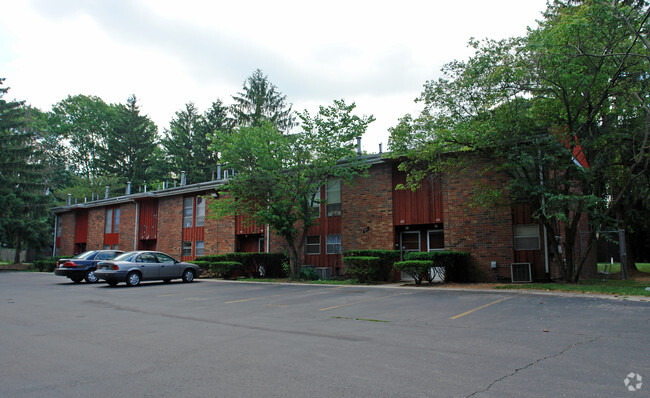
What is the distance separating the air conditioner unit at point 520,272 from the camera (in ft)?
52.9

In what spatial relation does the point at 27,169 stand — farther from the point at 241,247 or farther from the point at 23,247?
the point at 241,247

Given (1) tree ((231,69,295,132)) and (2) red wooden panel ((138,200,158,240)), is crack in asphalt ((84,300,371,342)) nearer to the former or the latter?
(2) red wooden panel ((138,200,158,240))

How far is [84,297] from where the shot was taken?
532 inches

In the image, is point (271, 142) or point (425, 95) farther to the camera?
point (271, 142)

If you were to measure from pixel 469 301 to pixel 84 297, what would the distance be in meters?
11.4

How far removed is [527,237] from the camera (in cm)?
1695

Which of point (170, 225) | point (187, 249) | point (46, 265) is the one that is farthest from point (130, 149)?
point (187, 249)

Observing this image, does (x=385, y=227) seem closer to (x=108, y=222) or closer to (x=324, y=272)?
(x=324, y=272)

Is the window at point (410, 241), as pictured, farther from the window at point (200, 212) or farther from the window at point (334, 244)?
the window at point (200, 212)

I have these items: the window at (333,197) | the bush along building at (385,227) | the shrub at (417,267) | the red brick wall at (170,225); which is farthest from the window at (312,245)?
the red brick wall at (170,225)

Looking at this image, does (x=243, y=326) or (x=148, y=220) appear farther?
(x=148, y=220)

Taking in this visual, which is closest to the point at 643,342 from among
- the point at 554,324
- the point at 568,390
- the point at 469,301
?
the point at 554,324

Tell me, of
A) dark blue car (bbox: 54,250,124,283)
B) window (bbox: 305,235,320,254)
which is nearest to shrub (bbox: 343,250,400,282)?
window (bbox: 305,235,320,254)

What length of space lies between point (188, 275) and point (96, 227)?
70.5 feet
